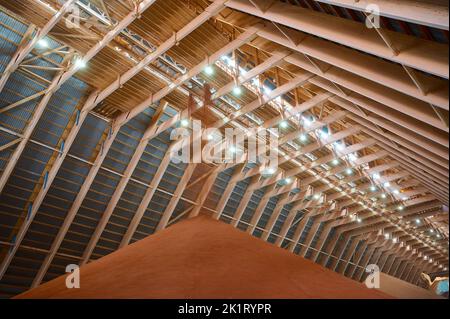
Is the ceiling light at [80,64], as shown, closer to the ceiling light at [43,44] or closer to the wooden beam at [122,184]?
the ceiling light at [43,44]

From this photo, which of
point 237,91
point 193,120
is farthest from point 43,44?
point 237,91

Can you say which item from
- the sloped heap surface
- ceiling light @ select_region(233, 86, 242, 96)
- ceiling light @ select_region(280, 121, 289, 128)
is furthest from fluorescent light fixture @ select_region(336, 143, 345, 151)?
the sloped heap surface

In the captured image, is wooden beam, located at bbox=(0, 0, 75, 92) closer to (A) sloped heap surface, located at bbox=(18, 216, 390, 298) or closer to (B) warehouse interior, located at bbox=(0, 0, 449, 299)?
(B) warehouse interior, located at bbox=(0, 0, 449, 299)

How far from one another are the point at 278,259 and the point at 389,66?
5.47 metres

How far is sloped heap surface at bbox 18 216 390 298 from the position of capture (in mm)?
4477

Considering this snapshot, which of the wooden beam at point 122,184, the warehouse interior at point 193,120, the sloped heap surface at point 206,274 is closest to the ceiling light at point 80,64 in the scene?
the warehouse interior at point 193,120

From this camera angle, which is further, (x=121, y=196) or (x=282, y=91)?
(x=121, y=196)

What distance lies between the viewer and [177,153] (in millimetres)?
19328

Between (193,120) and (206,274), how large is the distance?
13.7 metres

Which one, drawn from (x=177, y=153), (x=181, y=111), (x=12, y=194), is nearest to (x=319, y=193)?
(x=177, y=153)

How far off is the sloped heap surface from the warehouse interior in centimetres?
4

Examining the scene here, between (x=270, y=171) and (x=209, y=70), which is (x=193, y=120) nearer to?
(x=209, y=70)

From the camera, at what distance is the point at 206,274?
4914 mm

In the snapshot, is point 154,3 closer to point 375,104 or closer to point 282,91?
point 282,91
